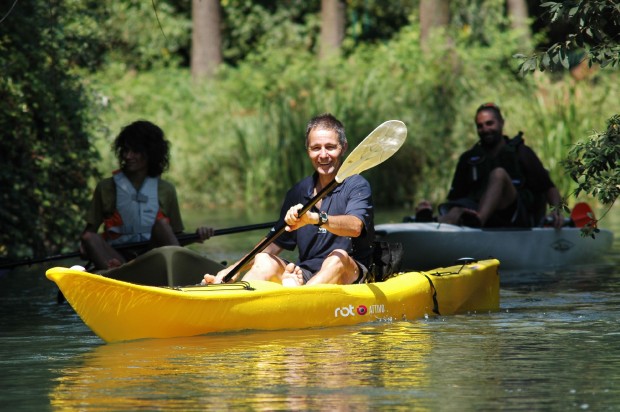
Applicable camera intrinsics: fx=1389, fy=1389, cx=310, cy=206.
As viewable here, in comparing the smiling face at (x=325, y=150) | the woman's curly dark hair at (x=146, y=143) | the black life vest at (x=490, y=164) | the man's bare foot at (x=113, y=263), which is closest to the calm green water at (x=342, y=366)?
the man's bare foot at (x=113, y=263)

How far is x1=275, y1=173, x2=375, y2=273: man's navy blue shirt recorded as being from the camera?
26.0 ft

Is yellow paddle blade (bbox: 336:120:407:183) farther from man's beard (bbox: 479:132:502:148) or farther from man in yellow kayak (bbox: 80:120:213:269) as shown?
man's beard (bbox: 479:132:502:148)

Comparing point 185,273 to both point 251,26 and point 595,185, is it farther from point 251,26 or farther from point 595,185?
point 251,26

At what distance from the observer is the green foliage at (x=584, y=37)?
7.52 m

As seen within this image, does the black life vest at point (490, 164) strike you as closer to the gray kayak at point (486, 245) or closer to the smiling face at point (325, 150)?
the gray kayak at point (486, 245)

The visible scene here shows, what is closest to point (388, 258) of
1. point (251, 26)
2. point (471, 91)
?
point (471, 91)

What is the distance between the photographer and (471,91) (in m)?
19.5

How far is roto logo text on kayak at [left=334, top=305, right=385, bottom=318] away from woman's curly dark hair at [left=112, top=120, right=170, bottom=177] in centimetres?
201

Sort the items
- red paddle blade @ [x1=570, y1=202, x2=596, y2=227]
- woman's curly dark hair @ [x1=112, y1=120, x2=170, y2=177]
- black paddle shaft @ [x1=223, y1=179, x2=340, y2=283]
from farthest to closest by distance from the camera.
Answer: red paddle blade @ [x1=570, y1=202, x2=596, y2=227]
woman's curly dark hair @ [x1=112, y1=120, x2=170, y2=177]
black paddle shaft @ [x1=223, y1=179, x2=340, y2=283]

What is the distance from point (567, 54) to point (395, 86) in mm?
12655

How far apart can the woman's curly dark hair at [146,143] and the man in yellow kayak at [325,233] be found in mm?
1511

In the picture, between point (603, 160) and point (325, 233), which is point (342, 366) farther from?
point (603, 160)

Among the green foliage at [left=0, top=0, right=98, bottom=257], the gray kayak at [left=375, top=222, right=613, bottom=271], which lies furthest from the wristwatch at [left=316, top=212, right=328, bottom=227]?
the green foliage at [left=0, top=0, right=98, bottom=257]

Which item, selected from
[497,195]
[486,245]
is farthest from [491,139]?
[486,245]
